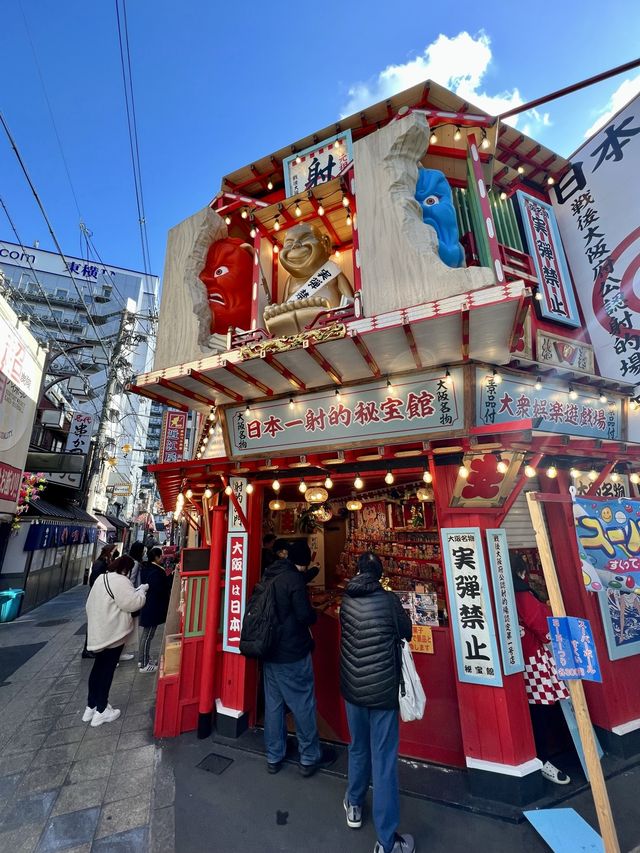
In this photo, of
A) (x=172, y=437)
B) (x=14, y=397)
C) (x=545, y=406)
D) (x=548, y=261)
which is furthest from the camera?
(x=172, y=437)

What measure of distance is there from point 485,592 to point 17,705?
27.5ft

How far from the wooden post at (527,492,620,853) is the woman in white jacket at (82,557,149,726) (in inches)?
234

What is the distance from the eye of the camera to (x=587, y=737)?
282 centimetres

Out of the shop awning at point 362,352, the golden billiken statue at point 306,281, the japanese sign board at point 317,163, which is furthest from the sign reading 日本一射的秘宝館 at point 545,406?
the japanese sign board at point 317,163

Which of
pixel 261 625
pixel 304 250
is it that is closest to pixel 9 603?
pixel 261 625

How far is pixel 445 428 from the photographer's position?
4.96 metres

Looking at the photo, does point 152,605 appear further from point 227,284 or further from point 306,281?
point 306,281

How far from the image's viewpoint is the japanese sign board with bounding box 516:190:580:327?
283 inches

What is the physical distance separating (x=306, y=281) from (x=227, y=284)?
1709 mm

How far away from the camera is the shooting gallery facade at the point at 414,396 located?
15.0 feet

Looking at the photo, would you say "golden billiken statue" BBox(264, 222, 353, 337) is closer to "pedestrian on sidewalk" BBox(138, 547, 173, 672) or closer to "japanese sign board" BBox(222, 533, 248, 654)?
"japanese sign board" BBox(222, 533, 248, 654)

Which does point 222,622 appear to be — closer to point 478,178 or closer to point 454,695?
point 454,695

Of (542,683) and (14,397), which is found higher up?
(14,397)

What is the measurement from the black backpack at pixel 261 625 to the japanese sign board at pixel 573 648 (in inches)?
126
